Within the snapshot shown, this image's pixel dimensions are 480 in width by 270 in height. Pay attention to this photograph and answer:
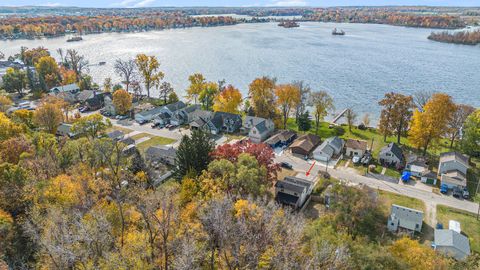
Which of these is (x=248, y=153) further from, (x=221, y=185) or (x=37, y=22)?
(x=37, y=22)

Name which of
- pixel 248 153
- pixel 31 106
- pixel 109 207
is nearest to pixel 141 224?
pixel 109 207

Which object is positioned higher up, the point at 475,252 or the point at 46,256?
the point at 46,256

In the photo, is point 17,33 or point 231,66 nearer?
point 231,66

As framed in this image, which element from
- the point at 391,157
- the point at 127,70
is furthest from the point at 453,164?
the point at 127,70

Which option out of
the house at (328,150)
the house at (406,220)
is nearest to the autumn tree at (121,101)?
the house at (328,150)

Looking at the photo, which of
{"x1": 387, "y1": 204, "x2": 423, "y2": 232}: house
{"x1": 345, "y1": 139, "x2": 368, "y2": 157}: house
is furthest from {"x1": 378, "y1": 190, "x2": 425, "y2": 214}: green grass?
{"x1": 345, "y1": 139, "x2": 368, "y2": 157}: house

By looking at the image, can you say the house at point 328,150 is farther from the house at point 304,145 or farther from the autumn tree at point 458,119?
the autumn tree at point 458,119

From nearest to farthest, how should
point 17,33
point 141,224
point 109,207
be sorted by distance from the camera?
point 141,224 < point 109,207 < point 17,33
